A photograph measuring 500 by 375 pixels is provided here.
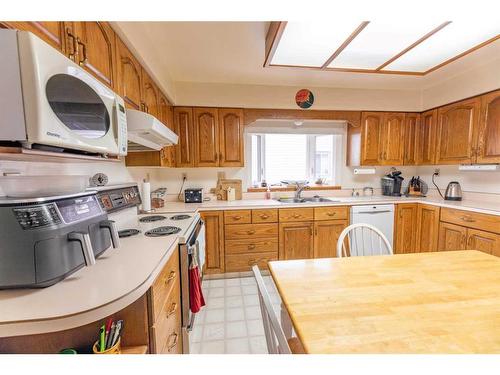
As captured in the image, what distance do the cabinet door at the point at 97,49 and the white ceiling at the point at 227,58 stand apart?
0.11 m

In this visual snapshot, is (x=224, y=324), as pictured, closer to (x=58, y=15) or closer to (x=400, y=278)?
(x=400, y=278)

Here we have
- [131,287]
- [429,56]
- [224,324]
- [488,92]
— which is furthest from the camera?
[488,92]

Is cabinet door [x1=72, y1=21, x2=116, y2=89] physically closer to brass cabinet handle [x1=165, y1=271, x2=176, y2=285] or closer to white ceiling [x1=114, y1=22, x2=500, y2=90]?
white ceiling [x1=114, y1=22, x2=500, y2=90]

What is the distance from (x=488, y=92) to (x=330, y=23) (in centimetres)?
206

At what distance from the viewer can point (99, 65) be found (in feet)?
3.54

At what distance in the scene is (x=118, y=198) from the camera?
1.57 m

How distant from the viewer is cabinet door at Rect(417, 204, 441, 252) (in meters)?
2.51

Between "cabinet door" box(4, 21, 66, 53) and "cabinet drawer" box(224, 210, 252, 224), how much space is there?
6.15 feet

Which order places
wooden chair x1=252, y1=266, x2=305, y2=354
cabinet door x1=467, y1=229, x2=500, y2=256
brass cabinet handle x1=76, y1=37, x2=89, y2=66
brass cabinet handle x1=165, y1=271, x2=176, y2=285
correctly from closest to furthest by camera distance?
wooden chair x1=252, y1=266, x2=305, y2=354
brass cabinet handle x1=76, y1=37, x2=89, y2=66
brass cabinet handle x1=165, y1=271, x2=176, y2=285
cabinet door x1=467, y1=229, x2=500, y2=256

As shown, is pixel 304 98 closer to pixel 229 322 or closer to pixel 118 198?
pixel 118 198

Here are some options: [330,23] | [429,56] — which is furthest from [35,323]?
[429,56]

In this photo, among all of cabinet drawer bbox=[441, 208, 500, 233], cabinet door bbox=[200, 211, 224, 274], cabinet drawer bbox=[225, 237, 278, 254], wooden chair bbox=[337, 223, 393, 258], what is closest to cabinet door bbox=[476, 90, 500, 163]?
cabinet drawer bbox=[441, 208, 500, 233]

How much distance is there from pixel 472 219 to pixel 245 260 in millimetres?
2330

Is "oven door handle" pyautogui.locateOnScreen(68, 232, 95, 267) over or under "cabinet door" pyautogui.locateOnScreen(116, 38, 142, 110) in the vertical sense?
under
